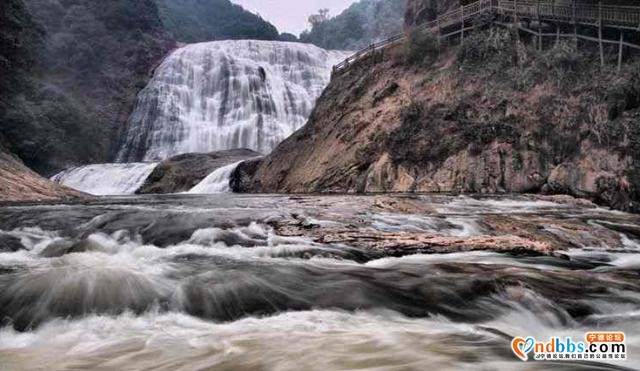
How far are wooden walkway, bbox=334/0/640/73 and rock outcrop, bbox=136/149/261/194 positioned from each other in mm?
10802

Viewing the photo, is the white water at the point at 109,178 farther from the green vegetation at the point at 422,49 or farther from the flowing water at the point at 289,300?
the flowing water at the point at 289,300

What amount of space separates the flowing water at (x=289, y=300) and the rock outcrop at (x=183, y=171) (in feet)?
64.5

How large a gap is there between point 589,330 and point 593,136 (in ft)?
39.4

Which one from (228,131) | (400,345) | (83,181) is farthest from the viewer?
(228,131)

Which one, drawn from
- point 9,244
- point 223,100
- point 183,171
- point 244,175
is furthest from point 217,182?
point 9,244

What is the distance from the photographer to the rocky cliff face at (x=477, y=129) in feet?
45.4

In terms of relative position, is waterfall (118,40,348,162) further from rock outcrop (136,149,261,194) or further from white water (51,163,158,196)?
A: rock outcrop (136,149,261,194)

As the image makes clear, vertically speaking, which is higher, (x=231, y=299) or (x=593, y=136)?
(x=593, y=136)

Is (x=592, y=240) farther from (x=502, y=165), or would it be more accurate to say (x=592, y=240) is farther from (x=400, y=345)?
(x=502, y=165)

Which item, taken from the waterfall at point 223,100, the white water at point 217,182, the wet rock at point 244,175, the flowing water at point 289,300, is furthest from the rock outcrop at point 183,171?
the flowing water at point 289,300

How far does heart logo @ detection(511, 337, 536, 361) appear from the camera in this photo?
3.30 m

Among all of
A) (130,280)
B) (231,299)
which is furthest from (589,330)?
(130,280)

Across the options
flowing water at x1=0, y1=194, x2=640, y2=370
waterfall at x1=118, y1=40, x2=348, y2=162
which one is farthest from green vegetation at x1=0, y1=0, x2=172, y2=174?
flowing water at x1=0, y1=194, x2=640, y2=370

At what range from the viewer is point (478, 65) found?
18.9 meters
